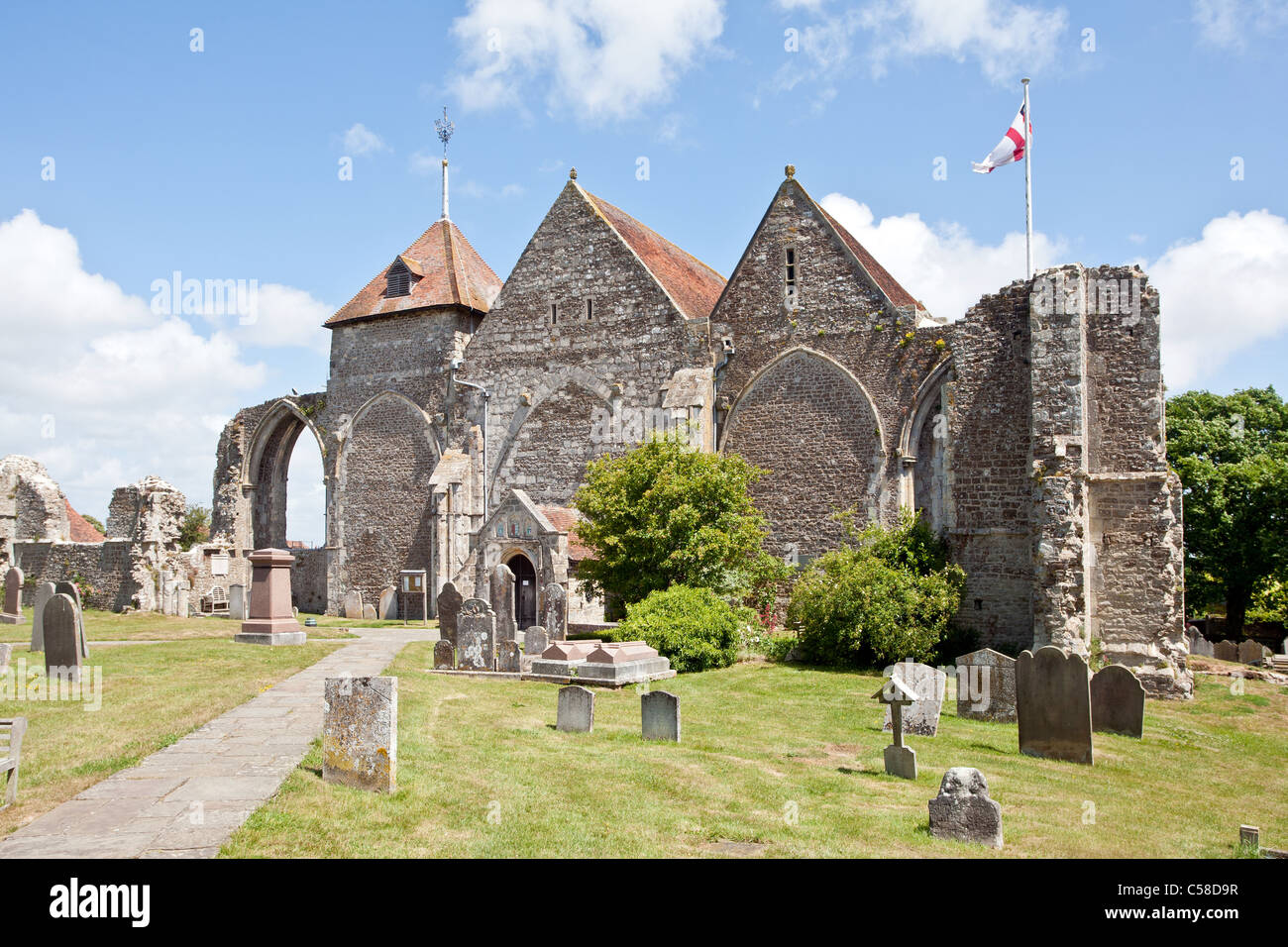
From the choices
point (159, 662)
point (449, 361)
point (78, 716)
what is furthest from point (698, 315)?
point (78, 716)

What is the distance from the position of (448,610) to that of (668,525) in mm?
5050

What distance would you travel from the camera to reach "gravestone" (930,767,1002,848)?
7258 millimetres

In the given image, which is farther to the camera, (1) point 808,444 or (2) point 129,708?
(1) point 808,444

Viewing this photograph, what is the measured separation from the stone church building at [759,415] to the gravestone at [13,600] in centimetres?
959

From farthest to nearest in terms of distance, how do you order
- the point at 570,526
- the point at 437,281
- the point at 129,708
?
1. the point at 437,281
2. the point at 570,526
3. the point at 129,708

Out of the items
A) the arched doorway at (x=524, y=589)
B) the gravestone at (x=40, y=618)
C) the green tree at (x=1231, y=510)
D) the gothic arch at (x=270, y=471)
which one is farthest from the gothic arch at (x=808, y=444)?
the gothic arch at (x=270, y=471)

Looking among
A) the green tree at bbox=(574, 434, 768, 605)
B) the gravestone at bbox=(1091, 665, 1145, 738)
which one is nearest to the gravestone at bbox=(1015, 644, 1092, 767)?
the gravestone at bbox=(1091, 665, 1145, 738)

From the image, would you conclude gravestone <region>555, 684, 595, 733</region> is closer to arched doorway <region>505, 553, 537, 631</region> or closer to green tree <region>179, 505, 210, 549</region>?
arched doorway <region>505, 553, 537, 631</region>

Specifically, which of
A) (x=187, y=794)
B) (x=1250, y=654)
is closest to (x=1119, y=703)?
(x=187, y=794)

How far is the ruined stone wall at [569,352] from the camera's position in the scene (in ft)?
85.1

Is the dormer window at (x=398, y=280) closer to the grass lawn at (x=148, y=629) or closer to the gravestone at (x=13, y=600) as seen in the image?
the grass lawn at (x=148, y=629)

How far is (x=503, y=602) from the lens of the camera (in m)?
19.9

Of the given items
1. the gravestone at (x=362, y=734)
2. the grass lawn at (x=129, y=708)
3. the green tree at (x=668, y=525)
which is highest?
the green tree at (x=668, y=525)

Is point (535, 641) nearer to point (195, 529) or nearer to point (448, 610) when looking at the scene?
point (448, 610)
